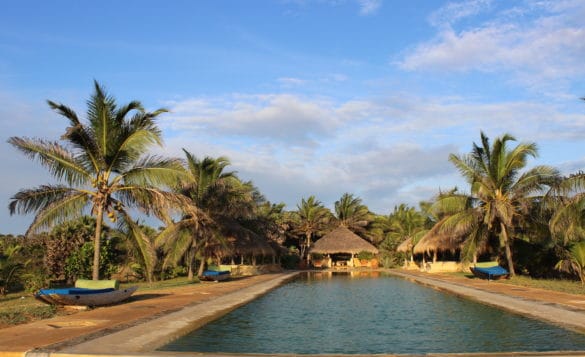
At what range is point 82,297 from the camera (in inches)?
435

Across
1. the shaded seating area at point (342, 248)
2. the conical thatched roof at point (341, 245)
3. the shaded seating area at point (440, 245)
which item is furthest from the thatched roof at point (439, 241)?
the shaded seating area at point (342, 248)

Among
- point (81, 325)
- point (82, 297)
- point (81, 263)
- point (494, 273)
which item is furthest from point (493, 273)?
point (81, 263)

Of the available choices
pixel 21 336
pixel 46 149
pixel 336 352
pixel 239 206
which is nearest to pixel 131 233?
pixel 46 149

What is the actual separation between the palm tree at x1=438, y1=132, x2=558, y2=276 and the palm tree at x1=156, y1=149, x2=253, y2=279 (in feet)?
32.7

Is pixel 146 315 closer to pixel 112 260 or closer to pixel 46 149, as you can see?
pixel 46 149

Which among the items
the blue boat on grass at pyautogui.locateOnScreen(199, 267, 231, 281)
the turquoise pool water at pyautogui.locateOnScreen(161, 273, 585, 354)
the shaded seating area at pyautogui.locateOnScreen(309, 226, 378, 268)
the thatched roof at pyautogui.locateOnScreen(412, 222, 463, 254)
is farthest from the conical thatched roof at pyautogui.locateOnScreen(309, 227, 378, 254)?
the turquoise pool water at pyautogui.locateOnScreen(161, 273, 585, 354)

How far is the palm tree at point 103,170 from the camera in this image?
40.4 feet

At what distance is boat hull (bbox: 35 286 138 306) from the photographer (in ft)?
34.7

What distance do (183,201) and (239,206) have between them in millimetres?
12146

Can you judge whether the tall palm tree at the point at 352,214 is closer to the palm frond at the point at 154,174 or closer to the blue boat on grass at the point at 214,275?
the blue boat on grass at the point at 214,275

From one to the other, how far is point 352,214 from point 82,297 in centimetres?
3845

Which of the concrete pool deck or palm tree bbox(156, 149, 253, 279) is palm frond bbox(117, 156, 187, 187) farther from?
palm tree bbox(156, 149, 253, 279)

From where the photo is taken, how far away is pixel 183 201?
1295 centimetres

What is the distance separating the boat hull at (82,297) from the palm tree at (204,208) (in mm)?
9011
